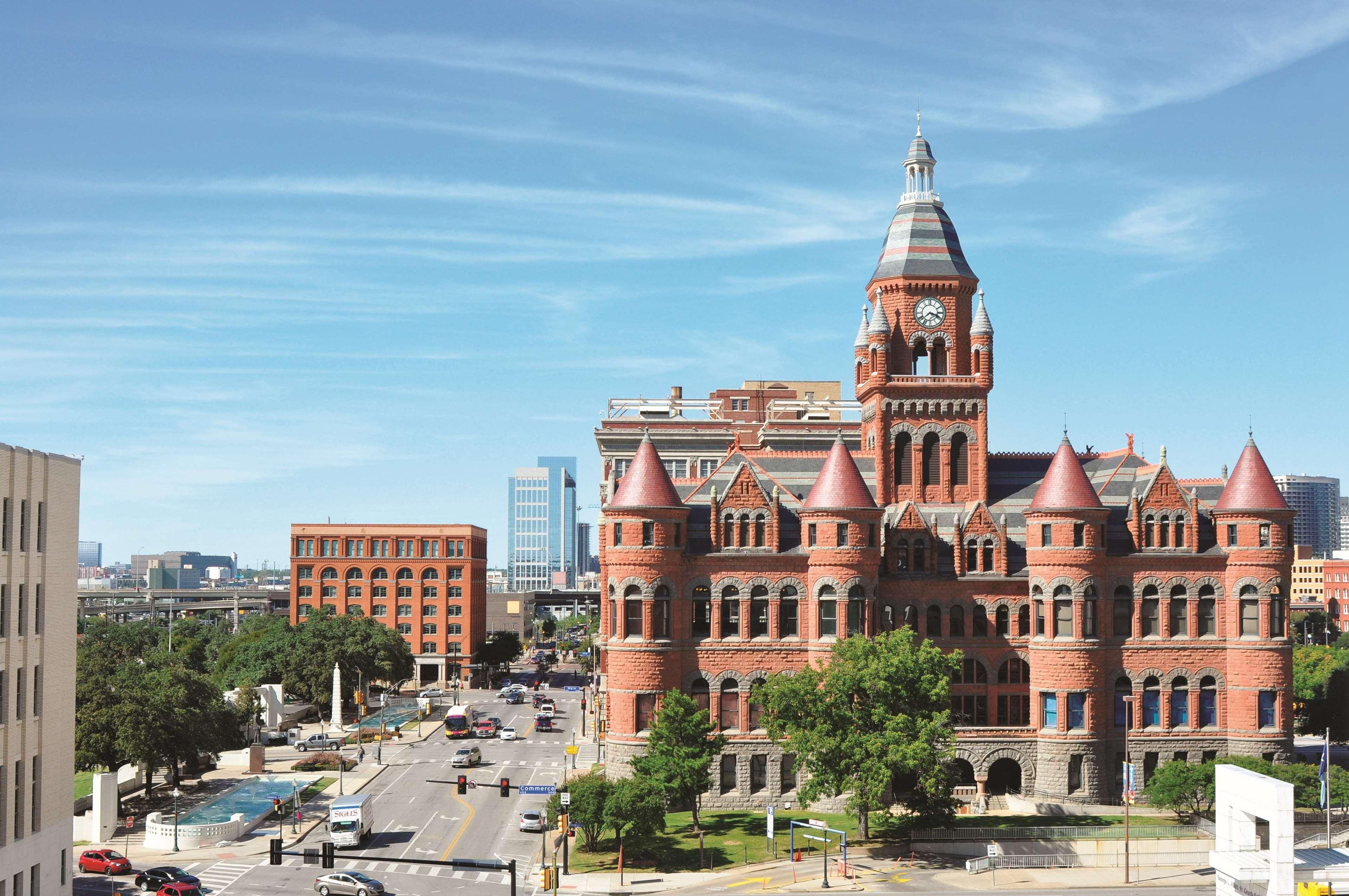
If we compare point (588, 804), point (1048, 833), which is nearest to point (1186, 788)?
point (1048, 833)

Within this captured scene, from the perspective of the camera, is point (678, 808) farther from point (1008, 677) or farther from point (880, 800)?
point (1008, 677)

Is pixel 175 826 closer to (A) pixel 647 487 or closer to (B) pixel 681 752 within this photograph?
(B) pixel 681 752

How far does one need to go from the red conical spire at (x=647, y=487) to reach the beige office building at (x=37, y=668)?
35.1 metres

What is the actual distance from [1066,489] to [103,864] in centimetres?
6174

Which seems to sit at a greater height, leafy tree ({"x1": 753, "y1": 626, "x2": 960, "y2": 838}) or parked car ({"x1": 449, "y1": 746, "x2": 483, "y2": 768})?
leafy tree ({"x1": 753, "y1": 626, "x2": 960, "y2": 838})

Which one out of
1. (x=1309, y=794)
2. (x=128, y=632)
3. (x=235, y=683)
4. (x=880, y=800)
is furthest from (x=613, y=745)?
(x=128, y=632)

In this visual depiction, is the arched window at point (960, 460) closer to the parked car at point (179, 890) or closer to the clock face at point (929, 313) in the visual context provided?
the clock face at point (929, 313)

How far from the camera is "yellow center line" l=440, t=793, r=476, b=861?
77250mm

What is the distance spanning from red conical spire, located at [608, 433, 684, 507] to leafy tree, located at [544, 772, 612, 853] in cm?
1808

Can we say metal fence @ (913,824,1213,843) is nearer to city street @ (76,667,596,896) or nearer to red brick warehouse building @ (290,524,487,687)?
city street @ (76,667,596,896)

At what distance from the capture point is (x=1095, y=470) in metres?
95.9

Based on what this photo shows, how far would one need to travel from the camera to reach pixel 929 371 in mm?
97500

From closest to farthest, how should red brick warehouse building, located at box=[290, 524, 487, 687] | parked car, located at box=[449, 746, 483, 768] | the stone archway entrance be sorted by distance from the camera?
the stone archway entrance
parked car, located at box=[449, 746, 483, 768]
red brick warehouse building, located at box=[290, 524, 487, 687]

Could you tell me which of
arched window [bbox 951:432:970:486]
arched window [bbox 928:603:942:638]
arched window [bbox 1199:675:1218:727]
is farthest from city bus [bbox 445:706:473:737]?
arched window [bbox 1199:675:1218:727]
